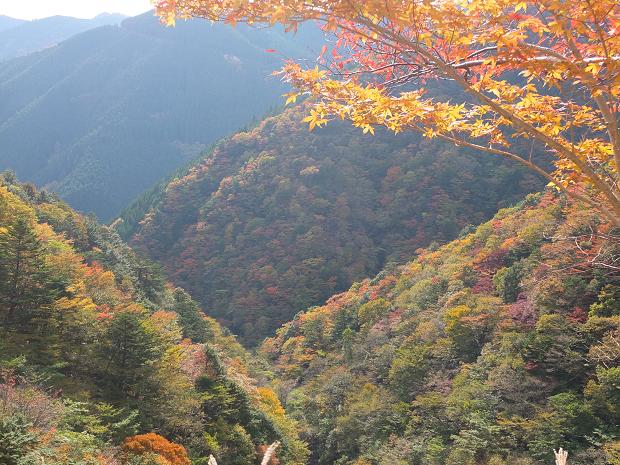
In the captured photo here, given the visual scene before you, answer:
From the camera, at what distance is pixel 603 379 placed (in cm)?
1329

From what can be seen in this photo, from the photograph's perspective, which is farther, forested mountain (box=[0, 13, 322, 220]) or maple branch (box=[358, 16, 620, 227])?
forested mountain (box=[0, 13, 322, 220])

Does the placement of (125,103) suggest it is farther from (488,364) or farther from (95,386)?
(488,364)

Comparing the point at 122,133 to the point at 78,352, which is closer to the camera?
the point at 78,352

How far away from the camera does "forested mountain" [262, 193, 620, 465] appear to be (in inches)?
542

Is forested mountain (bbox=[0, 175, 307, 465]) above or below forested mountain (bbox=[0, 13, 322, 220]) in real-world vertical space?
below

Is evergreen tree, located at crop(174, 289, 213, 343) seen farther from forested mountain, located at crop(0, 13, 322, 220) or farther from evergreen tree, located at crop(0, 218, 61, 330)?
forested mountain, located at crop(0, 13, 322, 220)

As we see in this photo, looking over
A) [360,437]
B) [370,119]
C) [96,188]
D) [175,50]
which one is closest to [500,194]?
[360,437]

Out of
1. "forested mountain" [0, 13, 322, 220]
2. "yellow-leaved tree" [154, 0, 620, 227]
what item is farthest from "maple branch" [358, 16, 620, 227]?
"forested mountain" [0, 13, 322, 220]

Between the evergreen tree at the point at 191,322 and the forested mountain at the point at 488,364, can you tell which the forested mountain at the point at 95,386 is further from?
the evergreen tree at the point at 191,322

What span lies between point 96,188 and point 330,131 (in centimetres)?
9054

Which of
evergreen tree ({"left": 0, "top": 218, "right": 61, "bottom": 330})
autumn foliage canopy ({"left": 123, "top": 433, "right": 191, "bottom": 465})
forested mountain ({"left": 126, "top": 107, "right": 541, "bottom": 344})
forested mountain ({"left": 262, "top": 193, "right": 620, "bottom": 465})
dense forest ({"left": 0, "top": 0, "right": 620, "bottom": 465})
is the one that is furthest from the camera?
forested mountain ({"left": 126, "top": 107, "right": 541, "bottom": 344})

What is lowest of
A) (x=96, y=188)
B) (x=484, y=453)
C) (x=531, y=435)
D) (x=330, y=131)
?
(x=484, y=453)

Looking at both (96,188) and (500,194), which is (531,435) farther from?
(96,188)

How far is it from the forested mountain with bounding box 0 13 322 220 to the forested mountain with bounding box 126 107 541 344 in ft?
242
